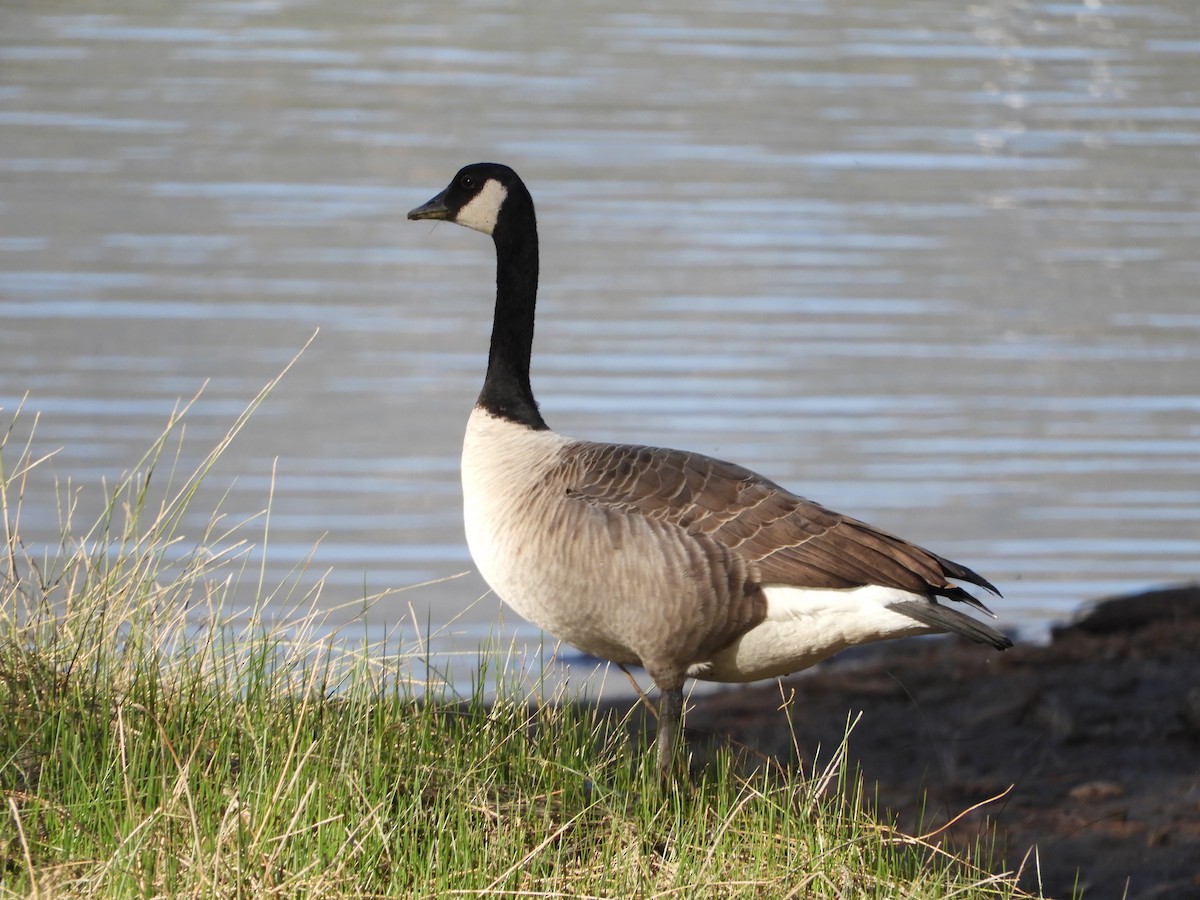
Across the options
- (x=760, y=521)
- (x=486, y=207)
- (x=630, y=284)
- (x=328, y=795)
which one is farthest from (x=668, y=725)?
(x=630, y=284)

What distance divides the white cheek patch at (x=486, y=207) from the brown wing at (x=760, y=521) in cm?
127

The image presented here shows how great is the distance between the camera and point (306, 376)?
13.8 m

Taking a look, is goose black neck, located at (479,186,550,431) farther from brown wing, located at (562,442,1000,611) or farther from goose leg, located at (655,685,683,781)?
goose leg, located at (655,685,683,781)

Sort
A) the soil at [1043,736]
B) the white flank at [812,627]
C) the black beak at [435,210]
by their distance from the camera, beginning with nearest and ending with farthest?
the white flank at [812,627] < the soil at [1043,736] < the black beak at [435,210]

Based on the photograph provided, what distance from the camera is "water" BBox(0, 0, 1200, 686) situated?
1155 centimetres

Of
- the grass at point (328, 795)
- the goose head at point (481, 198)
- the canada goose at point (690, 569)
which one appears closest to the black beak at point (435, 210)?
the goose head at point (481, 198)

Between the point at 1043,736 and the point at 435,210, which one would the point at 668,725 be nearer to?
the point at 435,210

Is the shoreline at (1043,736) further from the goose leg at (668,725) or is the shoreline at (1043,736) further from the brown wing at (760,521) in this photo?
the brown wing at (760,521)

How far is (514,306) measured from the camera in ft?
22.3

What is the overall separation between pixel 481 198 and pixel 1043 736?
11.3 feet

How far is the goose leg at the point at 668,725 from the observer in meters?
5.46

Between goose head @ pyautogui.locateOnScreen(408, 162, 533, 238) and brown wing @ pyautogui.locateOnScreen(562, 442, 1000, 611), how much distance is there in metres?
1.28

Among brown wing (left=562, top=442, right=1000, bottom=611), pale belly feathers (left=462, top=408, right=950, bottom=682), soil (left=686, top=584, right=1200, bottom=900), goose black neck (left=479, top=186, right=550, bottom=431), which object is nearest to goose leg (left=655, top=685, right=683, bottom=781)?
pale belly feathers (left=462, top=408, right=950, bottom=682)

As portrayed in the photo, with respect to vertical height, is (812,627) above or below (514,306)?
below
